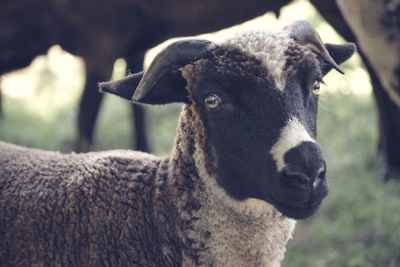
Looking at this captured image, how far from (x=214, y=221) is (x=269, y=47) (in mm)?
1013

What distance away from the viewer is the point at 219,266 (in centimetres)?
297

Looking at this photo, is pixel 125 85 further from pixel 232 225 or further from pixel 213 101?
pixel 232 225

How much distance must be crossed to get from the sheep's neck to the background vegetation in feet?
2.89

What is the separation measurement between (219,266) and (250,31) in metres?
1.34

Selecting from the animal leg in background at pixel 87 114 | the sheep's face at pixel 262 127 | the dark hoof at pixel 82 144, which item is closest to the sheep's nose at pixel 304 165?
the sheep's face at pixel 262 127

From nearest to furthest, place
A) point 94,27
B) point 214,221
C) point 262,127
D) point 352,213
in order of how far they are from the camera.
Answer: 1. point 262,127
2. point 214,221
3. point 352,213
4. point 94,27

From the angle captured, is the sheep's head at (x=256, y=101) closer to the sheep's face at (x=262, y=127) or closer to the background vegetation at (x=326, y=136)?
the sheep's face at (x=262, y=127)

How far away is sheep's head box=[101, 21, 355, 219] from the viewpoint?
2602 millimetres

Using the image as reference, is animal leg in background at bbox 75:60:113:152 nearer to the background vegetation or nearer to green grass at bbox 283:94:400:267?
the background vegetation

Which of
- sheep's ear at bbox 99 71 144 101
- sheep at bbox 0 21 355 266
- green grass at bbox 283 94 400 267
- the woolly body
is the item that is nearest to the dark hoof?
green grass at bbox 283 94 400 267

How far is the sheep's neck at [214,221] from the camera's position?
9.73 feet

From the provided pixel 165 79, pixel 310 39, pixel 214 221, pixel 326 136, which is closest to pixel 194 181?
pixel 214 221

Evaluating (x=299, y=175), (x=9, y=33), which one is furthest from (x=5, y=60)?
(x=299, y=175)

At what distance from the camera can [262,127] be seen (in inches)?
107
